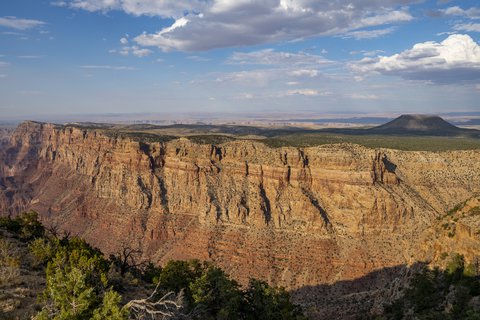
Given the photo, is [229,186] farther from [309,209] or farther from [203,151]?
[309,209]

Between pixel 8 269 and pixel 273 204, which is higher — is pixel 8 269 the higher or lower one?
the higher one

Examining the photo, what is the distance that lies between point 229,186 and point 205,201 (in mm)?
6829

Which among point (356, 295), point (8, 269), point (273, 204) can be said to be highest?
point (8, 269)

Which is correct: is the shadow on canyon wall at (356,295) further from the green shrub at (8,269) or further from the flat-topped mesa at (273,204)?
the green shrub at (8,269)

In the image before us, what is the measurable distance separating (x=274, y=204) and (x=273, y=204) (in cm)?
25

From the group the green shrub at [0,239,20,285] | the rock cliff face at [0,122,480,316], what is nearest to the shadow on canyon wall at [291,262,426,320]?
the rock cliff face at [0,122,480,316]

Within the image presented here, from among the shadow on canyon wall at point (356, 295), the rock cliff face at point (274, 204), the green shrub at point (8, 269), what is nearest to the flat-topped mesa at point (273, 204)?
the rock cliff face at point (274, 204)

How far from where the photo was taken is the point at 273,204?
84.6m

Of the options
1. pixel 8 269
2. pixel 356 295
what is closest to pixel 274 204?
pixel 356 295

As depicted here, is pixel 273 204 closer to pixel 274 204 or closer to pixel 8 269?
pixel 274 204

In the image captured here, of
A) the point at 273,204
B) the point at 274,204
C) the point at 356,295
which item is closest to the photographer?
the point at 356,295

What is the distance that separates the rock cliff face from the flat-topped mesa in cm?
22

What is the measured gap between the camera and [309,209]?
3159 inches

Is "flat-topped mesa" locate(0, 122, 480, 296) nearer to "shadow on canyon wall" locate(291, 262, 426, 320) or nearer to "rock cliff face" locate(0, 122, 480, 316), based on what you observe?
"rock cliff face" locate(0, 122, 480, 316)
